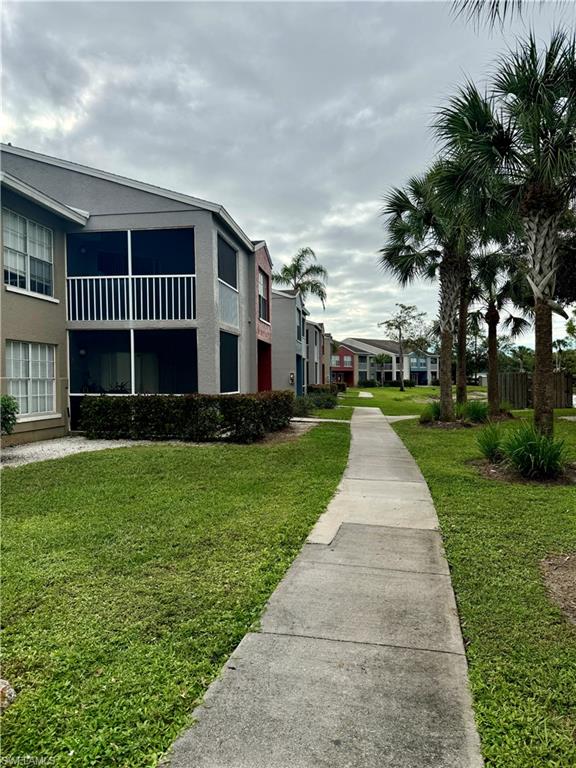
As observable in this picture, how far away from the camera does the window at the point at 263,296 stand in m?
19.9

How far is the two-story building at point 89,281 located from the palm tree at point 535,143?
23.0 ft

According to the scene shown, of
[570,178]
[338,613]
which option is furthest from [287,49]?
[338,613]

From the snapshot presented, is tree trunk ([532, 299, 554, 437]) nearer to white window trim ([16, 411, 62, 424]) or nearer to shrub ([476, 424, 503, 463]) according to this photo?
shrub ([476, 424, 503, 463])

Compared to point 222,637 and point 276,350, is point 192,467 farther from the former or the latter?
point 276,350

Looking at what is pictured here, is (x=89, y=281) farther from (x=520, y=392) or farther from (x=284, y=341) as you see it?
(x=520, y=392)

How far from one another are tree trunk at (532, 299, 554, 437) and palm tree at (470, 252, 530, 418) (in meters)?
8.65

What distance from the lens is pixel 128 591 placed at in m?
3.87

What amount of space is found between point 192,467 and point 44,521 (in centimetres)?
337

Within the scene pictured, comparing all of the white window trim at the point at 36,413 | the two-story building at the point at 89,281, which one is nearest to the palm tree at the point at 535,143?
the two-story building at the point at 89,281

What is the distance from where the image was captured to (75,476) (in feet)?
26.5

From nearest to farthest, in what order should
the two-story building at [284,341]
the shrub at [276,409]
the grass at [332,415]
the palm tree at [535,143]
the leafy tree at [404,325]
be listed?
the palm tree at [535,143] → the shrub at [276,409] → the grass at [332,415] → the two-story building at [284,341] → the leafy tree at [404,325]

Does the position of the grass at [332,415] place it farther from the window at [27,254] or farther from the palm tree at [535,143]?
the window at [27,254]

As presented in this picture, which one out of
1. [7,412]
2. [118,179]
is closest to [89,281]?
[118,179]

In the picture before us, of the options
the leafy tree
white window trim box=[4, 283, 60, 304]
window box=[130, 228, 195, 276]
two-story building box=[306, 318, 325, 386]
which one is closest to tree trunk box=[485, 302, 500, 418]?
window box=[130, 228, 195, 276]
